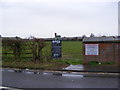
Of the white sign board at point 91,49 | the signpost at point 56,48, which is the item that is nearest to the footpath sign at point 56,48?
the signpost at point 56,48

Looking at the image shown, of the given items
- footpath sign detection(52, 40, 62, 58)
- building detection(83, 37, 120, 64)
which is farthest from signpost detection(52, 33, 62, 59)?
building detection(83, 37, 120, 64)

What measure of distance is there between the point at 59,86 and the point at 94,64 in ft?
23.1

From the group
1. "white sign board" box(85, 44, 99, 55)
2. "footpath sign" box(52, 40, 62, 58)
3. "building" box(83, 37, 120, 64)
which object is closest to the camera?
"building" box(83, 37, 120, 64)

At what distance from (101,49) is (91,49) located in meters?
0.75

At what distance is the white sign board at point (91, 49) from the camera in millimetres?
14617

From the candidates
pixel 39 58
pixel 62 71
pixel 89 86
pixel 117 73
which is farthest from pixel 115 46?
pixel 89 86

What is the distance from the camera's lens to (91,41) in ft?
48.3

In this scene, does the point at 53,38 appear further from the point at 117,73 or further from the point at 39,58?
the point at 117,73

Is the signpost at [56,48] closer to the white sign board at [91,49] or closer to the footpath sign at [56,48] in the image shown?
the footpath sign at [56,48]

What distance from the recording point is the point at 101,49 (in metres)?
14.6

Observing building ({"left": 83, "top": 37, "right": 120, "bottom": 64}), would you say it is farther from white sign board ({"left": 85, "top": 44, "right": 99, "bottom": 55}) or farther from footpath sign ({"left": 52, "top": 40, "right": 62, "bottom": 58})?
footpath sign ({"left": 52, "top": 40, "right": 62, "bottom": 58})

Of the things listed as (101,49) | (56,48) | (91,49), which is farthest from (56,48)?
(101,49)

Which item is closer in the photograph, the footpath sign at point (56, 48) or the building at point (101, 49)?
the building at point (101, 49)

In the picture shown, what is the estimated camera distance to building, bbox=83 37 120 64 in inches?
562
